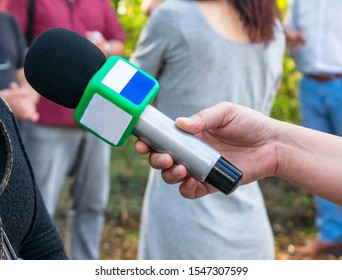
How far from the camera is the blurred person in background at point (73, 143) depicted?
3248 mm

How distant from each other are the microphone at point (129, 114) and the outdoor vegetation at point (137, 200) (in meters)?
3.16

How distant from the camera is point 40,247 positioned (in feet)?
4.70

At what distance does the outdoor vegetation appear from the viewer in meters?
4.71

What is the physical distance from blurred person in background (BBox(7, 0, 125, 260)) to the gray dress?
1006mm

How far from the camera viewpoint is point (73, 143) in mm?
3387

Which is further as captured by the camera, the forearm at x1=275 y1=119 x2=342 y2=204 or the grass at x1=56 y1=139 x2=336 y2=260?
the grass at x1=56 y1=139 x2=336 y2=260

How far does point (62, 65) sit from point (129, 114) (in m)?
0.23

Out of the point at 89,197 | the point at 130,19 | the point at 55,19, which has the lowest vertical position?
the point at 130,19

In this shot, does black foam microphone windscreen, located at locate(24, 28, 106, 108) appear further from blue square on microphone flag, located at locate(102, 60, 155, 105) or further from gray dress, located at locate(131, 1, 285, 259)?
gray dress, located at locate(131, 1, 285, 259)

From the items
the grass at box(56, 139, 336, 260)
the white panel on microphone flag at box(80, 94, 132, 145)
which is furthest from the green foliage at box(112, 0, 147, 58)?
the white panel on microphone flag at box(80, 94, 132, 145)

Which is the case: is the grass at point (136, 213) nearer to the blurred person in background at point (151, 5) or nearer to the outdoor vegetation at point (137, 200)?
the outdoor vegetation at point (137, 200)

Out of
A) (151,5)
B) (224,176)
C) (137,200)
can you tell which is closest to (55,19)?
(151,5)

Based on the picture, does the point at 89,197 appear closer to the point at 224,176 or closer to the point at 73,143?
the point at 73,143

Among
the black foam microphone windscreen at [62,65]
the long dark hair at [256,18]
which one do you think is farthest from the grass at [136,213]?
the black foam microphone windscreen at [62,65]
